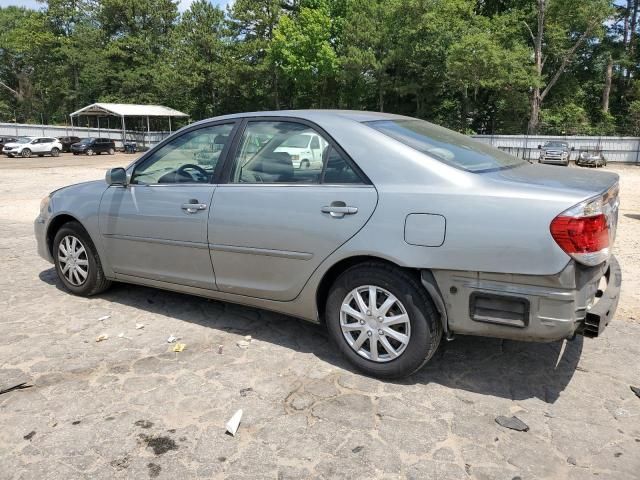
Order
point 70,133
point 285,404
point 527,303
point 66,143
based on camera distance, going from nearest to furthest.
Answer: point 527,303, point 285,404, point 66,143, point 70,133

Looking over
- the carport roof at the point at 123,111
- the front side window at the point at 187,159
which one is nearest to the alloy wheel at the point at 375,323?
the front side window at the point at 187,159

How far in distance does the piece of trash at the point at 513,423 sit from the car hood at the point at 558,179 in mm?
1280

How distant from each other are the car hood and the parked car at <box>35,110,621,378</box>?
15mm

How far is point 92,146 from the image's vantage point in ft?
129

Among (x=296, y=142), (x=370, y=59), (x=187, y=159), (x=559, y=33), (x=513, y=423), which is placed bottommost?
(x=513, y=423)

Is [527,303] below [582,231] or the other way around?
below

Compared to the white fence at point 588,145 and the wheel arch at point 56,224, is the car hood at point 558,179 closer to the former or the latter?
the wheel arch at point 56,224

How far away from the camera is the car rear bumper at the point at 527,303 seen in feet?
9.18

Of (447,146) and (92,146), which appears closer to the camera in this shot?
(447,146)

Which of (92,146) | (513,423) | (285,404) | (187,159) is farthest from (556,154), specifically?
(92,146)

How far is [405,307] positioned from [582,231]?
3.42 feet

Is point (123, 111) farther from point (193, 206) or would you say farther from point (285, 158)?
point (285, 158)

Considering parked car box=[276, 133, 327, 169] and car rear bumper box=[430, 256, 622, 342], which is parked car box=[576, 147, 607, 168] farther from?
parked car box=[276, 133, 327, 169]

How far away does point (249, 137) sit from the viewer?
3896 mm
